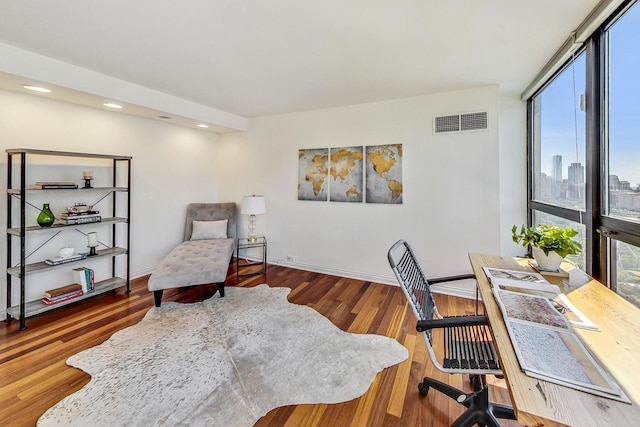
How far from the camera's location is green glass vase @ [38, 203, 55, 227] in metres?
2.76

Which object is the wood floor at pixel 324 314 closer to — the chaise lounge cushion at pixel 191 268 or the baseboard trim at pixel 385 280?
the baseboard trim at pixel 385 280

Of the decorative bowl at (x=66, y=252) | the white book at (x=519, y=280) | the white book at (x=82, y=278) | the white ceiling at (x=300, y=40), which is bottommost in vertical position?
the white book at (x=82, y=278)

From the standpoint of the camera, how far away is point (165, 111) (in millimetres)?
3412

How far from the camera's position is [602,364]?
911 millimetres

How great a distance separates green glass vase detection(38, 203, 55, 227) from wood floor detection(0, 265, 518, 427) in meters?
0.94

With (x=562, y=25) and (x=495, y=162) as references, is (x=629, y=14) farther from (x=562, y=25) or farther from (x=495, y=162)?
(x=495, y=162)

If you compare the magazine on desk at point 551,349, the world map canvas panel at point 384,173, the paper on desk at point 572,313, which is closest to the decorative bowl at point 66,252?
the world map canvas panel at point 384,173

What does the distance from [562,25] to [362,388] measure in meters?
2.91

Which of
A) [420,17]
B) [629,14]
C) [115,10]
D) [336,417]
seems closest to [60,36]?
[115,10]

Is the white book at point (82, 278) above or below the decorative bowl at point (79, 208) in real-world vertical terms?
below

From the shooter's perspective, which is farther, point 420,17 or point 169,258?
point 169,258

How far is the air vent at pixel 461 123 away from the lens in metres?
3.09

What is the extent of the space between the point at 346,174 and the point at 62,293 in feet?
11.8

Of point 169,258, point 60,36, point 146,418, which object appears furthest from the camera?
point 169,258
